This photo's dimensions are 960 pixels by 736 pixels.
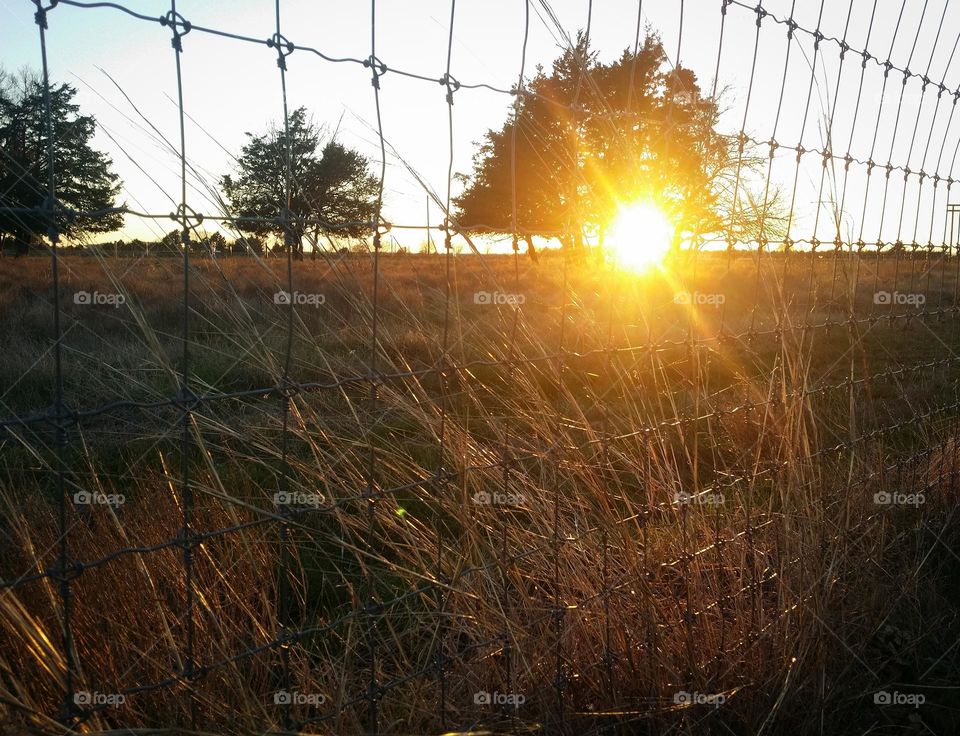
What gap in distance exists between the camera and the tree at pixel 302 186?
1628mm

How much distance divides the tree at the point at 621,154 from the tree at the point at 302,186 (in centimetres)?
30

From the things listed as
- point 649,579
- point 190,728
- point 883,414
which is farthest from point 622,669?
point 883,414

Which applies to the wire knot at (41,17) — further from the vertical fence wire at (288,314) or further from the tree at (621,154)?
the tree at (621,154)

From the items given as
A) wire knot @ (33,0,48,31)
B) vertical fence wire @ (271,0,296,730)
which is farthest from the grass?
wire knot @ (33,0,48,31)

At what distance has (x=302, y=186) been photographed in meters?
1.85

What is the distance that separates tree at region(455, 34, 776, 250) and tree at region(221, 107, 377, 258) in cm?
30

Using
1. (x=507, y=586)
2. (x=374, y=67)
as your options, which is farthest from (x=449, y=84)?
(x=507, y=586)

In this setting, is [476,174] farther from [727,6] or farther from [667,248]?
[727,6]

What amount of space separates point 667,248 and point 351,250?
1.00 m

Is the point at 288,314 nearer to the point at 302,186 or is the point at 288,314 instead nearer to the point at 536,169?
the point at 302,186

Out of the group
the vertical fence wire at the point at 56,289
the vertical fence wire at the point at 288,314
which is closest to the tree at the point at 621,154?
the vertical fence wire at the point at 288,314

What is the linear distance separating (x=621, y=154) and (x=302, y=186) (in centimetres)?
89

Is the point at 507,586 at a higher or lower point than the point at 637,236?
lower

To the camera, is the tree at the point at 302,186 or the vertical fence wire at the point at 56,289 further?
the tree at the point at 302,186
